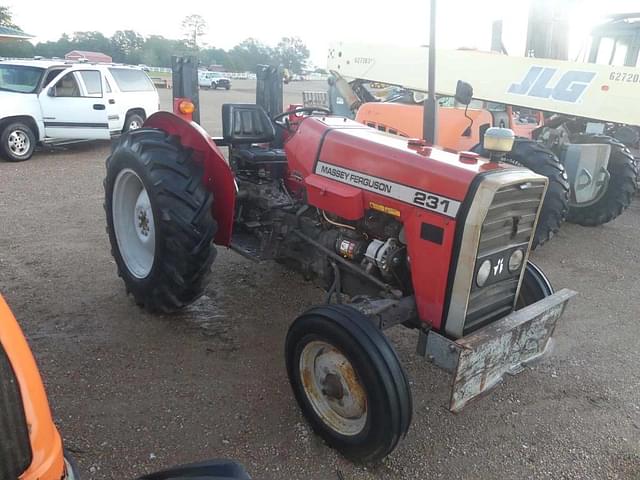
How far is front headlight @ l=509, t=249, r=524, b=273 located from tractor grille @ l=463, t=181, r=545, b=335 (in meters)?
0.02

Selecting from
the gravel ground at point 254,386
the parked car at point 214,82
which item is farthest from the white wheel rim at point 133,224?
the parked car at point 214,82

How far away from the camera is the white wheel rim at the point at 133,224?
12.1 feet

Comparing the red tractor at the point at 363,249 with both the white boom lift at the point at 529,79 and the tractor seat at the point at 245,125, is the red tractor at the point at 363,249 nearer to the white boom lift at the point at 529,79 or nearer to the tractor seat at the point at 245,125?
the tractor seat at the point at 245,125

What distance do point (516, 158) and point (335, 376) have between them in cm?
353

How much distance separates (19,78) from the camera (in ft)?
30.4

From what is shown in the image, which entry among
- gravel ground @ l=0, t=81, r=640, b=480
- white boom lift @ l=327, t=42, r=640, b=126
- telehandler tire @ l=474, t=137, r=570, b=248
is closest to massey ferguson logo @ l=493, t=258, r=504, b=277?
gravel ground @ l=0, t=81, r=640, b=480

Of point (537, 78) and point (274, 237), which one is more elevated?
point (537, 78)

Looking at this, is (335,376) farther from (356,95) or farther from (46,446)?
(356,95)

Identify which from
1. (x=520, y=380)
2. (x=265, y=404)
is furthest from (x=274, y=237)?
(x=520, y=380)

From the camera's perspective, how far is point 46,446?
4.51 ft

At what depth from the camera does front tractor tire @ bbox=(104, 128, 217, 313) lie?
124 inches

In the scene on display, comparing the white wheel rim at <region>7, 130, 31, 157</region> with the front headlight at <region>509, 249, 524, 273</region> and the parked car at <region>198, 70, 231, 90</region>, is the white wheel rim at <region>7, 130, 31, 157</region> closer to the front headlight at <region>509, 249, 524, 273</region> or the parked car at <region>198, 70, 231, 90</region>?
the front headlight at <region>509, 249, 524, 273</region>

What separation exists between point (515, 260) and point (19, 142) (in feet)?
27.9

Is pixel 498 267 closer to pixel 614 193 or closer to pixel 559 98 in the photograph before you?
pixel 559 98
